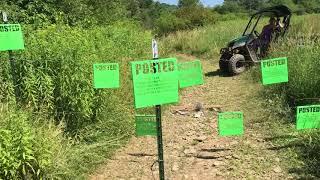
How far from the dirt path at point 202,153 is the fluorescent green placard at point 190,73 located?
0.97 meters

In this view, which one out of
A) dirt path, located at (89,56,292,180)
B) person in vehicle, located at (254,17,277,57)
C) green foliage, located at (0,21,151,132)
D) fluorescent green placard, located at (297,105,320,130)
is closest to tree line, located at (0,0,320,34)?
green foliage, located at (0,21,151,132)

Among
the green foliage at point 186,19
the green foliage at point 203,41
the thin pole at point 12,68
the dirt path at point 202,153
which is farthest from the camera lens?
the green foliage at point 186,19

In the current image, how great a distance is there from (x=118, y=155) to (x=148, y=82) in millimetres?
2007

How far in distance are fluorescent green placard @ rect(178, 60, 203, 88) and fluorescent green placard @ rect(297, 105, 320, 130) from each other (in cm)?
115

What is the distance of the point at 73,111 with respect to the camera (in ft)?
16.3

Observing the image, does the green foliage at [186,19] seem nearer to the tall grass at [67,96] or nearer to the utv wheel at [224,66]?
the utv wheel at [224,66]

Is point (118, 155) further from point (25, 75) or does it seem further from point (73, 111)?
point (25, 75)

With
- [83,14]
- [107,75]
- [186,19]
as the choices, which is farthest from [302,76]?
[186,19]

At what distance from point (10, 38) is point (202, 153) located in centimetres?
244

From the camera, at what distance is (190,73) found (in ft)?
13.8

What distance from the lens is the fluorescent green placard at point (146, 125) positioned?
3699 millimetres

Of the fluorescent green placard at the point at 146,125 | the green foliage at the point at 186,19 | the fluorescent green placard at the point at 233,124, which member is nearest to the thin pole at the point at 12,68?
the fluorescent green placard at the point at 146,125

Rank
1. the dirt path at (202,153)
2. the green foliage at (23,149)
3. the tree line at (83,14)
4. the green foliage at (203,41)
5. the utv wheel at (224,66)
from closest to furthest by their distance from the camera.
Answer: the green foliage at (23,149)
the dirt path at (202,153)
the tree line at (83,14)
the utv wheel at (224,66)
the green foliage at (203,41)

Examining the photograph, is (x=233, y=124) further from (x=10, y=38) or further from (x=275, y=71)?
(x=10, y=38)
